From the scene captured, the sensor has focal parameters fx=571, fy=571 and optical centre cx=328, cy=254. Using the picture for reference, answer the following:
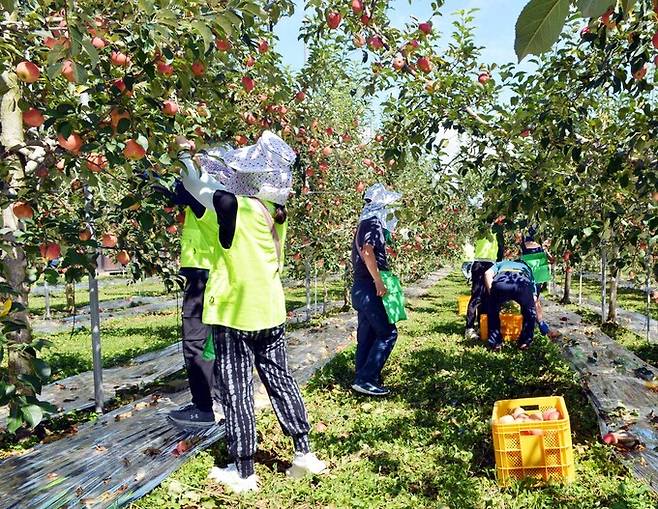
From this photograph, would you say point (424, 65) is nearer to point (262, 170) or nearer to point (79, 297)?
point (262, 170)

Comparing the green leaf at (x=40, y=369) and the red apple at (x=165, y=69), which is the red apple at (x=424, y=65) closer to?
the red apple at (x=165, y=69)

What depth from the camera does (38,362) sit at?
188 cm

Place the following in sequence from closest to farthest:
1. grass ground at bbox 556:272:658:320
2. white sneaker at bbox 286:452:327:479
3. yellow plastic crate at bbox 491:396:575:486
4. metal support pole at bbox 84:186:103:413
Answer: yellow plastic crate at bbox 491:396:575:486
white sneaker at bbox 286:452:327:479
metal support pole at bbox 84:186:103:413
grass ground at bbox 556:272:658:320

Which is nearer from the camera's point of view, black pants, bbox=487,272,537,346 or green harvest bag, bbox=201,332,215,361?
green harvest bag, bbox=201,332,215,361

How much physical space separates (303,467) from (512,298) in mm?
3859

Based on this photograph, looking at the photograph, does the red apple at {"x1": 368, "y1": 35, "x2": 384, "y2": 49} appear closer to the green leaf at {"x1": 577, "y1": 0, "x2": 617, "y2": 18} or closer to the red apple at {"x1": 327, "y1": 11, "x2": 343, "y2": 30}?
the red apple at {"x1": 327, "y1": 11, "x2": 343, "y2": 30}

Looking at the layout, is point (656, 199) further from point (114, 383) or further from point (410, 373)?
point (114, 383)

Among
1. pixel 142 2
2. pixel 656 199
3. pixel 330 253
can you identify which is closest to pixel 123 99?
pixel 142 2

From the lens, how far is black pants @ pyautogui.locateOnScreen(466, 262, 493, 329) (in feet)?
23.9

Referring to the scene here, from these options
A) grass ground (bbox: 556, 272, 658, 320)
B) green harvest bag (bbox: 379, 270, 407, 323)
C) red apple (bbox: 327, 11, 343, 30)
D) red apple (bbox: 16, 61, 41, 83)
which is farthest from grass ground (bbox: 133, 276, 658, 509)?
grass ground (bbox: 556, 272, 658, 320)

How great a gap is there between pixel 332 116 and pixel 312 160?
57.1 inches

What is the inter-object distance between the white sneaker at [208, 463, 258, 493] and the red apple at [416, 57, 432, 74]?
2748mm

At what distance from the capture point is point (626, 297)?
14398 millimetres

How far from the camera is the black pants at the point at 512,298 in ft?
20.7
